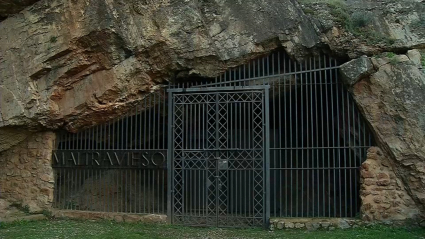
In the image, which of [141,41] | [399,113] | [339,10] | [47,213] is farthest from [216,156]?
[339,10]

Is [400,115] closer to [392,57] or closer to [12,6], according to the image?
[392,57]

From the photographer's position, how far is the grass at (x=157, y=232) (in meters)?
8.28

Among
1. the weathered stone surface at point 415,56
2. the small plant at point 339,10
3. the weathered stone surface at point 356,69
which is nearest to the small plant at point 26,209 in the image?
the weathered stone surface at point 356,69

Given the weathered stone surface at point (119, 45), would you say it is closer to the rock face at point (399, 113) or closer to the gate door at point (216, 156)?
the gate door at point (216, 156)

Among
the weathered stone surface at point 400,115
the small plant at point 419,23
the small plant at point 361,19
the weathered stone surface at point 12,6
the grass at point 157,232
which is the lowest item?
the grass at point 157,232

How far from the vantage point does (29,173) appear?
10742 millimetres

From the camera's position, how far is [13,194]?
10.8 metres

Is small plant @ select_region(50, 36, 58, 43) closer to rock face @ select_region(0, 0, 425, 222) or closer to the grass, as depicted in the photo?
rock face @ select_region(0, 0, 425, 222)

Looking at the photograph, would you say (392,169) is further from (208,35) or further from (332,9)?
(208,35)

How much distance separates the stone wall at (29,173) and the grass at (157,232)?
43.5 inches

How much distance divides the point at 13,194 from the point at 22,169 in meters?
0.62

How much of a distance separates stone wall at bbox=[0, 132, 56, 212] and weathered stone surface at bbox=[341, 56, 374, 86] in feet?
22.7

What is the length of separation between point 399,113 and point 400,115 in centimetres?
4

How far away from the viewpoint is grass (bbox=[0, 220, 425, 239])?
8281mm
